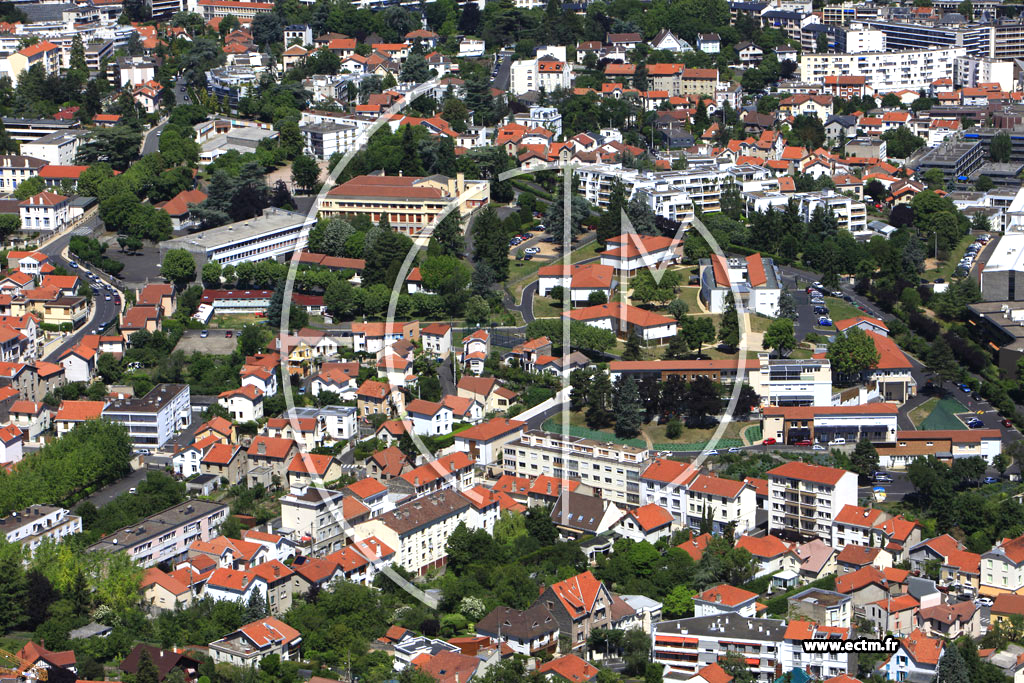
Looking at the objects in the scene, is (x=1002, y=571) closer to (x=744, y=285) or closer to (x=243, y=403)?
(x=744, y=285)

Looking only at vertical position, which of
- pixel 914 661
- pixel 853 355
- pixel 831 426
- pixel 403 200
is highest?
pixel 403 200

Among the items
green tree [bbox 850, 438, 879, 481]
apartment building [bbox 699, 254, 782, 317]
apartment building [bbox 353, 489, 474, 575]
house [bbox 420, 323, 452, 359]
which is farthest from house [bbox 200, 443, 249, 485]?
apartment building [bbox 699, 254, 782, 317]

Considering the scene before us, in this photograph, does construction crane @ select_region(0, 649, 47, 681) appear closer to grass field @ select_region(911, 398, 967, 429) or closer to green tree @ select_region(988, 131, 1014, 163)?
grass field @ select_region(911, 398, 967, 429)

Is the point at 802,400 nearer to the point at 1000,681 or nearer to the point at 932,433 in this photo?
the point at 932,433

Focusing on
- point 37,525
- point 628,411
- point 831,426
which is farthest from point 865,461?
point 37,525

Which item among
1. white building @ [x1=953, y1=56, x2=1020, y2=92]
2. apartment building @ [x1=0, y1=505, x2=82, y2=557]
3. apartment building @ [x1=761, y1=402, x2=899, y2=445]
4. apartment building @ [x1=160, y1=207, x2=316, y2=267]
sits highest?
white building @ [x1=953, y1=56, x2=1020, y2=92]

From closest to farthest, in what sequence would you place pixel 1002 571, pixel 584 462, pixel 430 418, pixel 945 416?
pixel 1002 571 → pixel 584 462 → pixel 430 418 → pixel 945 416
